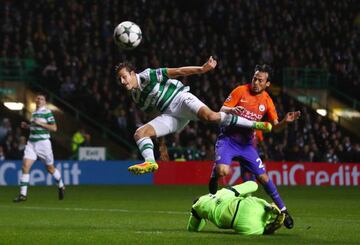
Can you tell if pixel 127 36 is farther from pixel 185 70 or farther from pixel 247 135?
pixel 247 135

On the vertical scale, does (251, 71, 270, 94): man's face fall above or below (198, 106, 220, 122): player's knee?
above

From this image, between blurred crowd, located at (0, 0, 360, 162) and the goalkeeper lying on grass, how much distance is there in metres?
19.3

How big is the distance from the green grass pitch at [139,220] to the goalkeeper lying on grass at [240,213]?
0.17 meters

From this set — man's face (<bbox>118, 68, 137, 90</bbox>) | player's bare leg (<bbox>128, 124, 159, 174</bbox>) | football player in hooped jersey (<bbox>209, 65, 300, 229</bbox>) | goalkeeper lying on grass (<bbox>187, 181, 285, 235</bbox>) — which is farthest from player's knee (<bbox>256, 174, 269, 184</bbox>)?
man's face (<bbox>118, 68, 137, 90</bbox>)

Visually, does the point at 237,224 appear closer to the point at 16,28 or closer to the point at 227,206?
the point at 227,206

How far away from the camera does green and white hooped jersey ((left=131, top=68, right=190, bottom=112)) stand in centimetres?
1327

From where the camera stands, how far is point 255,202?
11859mm

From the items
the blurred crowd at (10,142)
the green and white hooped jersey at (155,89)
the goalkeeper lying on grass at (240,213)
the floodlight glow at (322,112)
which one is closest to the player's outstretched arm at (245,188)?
the goalkeeper lying on grass at (240,213)

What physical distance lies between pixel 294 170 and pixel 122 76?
62.6 ft

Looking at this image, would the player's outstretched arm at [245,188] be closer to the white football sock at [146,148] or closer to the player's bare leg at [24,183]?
the white football sock at [146,148]

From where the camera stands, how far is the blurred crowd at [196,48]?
33.6 metres

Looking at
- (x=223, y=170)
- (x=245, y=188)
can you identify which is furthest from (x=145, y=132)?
(x=245, y=188)

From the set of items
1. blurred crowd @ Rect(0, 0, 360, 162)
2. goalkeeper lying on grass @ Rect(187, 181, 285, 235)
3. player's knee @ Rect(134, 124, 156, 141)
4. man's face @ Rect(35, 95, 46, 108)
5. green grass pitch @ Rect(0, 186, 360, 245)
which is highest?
blurred crowd @ Rect(0, 0, 360, 162)

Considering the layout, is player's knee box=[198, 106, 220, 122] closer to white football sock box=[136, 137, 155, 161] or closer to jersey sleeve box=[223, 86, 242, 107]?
white football sock box=[136, 137, 155, 161]
